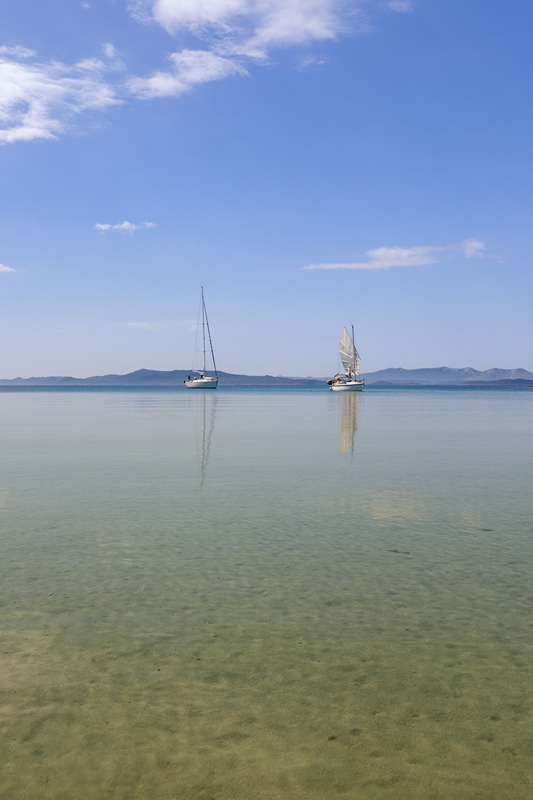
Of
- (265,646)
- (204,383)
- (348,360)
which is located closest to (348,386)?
(348,360)

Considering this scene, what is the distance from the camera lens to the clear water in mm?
3891

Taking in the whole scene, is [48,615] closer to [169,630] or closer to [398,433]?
[169,630]

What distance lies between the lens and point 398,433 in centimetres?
2802

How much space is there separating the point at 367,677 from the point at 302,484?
927 centimetres

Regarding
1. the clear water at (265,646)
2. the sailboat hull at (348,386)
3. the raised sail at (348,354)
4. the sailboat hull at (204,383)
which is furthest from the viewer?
the raised sail at (348,354)

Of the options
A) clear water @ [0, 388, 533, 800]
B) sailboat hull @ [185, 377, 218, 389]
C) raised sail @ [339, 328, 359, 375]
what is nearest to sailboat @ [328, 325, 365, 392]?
raised sail @ [339, 328, 359, 375]

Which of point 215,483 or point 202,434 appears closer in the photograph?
point 215,483

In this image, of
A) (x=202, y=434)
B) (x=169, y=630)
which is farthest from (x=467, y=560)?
(x=202, y=434)

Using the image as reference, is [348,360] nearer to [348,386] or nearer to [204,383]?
[348,386]

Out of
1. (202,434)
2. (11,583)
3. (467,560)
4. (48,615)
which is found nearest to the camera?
(48,615)

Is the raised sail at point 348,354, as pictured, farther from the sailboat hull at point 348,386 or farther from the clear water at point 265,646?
the clear water at point 265,646

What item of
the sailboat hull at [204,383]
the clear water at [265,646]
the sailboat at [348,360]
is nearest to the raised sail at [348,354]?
the sailboat at [348,360]

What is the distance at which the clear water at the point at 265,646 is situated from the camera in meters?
3.89

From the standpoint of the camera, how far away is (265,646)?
553 centimetres
